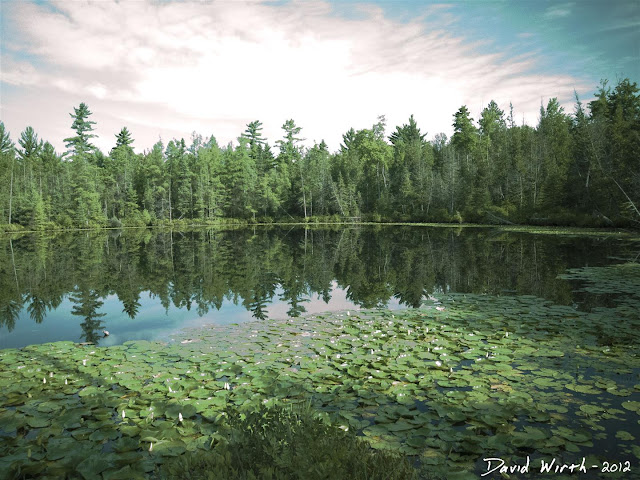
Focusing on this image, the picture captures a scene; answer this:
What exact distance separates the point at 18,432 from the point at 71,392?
99 cm

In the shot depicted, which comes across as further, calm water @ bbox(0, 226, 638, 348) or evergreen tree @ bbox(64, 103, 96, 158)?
evergreen tree @ bbox(64, 103, 96, 158)

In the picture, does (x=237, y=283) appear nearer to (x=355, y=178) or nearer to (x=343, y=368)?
(x=343, y=368)

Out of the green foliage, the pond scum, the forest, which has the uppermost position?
the forest

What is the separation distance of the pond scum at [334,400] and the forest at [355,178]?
36554 millimetres

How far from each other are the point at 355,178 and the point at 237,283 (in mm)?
57568

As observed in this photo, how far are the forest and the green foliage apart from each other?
41701 mm

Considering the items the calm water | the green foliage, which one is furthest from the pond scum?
the calm water

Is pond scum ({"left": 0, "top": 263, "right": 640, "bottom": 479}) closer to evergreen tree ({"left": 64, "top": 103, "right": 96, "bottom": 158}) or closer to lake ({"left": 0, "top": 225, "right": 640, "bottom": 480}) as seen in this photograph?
lake ({"left": 0, "top": 225, "right": 640, "bottom": 480})

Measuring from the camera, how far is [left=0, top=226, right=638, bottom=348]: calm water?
10.3 m

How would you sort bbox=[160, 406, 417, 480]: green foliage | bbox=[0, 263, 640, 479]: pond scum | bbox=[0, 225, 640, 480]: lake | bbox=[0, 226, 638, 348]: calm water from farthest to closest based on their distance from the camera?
bbox=[0, 226, 638, 348]: calm water → bbox=[0, 225, 640, 480]: lake → bbox=[0, 263, 640, 479]: pond scum → bbox=[160, 406, 417, 480]: green foliage

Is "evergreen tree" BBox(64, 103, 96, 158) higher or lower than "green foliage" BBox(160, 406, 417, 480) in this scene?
higher

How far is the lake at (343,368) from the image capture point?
13.4 feet

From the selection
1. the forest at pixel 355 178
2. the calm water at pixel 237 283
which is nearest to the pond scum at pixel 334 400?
the calm water at pixel 237 283

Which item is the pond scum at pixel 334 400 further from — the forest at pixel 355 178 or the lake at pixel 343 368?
the forest at pixel 355 178
